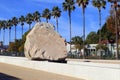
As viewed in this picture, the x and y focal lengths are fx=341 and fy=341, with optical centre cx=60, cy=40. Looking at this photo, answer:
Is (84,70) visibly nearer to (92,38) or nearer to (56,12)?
(56,12)

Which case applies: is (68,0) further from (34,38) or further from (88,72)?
(88,72)

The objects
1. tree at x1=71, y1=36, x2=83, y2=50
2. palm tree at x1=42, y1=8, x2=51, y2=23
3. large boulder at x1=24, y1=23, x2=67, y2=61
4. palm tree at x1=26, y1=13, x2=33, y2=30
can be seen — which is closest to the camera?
large boulder at x1=24, y1=23, x2=67, y2=61

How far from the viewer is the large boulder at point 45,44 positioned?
37375mm

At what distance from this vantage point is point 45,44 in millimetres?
38531

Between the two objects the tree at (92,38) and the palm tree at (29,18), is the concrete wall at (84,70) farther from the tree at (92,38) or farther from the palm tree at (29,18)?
the tree at (92,38)

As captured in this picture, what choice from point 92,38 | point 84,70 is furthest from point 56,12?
point 84,70

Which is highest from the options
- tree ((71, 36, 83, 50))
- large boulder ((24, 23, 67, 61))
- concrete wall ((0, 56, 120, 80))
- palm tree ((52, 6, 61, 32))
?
palm tree ((52, 6, 61, 32))

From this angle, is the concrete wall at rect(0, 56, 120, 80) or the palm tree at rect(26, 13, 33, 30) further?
the palm tree at rect(26, 13, 33, 30)

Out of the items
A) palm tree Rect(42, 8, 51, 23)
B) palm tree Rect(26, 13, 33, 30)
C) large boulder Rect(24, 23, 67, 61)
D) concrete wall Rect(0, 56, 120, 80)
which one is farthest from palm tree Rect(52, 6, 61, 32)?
concrete wall Rect(0, 56, 120, 80)

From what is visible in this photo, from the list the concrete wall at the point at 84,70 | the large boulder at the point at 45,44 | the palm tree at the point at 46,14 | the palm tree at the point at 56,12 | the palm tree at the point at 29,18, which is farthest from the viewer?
the palm tree at the point at 29,18

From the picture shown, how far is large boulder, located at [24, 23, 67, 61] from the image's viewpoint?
3738 centimetres

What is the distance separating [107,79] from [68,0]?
7253cm

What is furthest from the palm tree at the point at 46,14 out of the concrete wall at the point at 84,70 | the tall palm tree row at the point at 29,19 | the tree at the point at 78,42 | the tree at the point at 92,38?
the concrete wall at the point at 84,70

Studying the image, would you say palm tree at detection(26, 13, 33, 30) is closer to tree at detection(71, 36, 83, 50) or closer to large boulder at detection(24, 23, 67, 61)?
tree at detection(71, 36, 83, 50)
